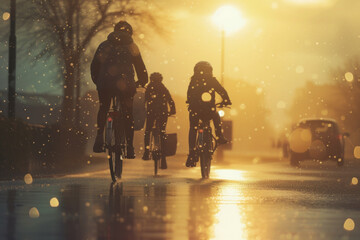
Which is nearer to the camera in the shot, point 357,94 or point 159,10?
point 159,10

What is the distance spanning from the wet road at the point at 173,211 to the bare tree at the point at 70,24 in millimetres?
22916

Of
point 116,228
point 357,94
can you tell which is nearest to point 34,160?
point 116,228

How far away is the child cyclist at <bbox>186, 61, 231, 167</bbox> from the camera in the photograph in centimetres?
1733

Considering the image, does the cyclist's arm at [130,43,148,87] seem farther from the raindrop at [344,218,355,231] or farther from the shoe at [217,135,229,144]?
the raindrop at [344,218,355,231]

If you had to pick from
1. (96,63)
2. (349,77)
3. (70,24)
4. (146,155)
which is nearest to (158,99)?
(146,155)

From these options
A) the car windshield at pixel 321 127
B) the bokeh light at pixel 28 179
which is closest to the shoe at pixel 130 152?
the bokeh light at pixel 28 179

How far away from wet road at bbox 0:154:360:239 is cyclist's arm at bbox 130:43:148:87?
1635 millimetres

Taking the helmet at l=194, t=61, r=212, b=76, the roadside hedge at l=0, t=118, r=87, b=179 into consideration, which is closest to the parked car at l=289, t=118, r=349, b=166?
the roadside hedge at l=0, t=118, r=87, b=179

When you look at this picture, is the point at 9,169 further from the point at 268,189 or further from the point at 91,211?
the point at 91,211

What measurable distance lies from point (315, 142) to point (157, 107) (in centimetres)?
1223

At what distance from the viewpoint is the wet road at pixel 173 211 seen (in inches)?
308

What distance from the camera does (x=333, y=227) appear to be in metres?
8.44

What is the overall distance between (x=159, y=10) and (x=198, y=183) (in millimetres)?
23470

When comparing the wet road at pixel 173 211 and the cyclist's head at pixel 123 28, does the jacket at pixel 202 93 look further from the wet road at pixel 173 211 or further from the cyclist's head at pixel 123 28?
the cyclist's head at pixel 123 28
